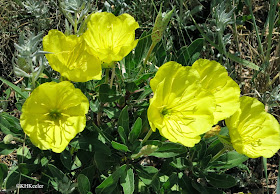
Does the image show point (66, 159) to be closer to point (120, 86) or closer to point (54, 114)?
point (54, 114)

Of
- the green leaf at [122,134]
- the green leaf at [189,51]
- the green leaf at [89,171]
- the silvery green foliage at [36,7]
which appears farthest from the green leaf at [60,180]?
the silvery green foliage at [36,7]

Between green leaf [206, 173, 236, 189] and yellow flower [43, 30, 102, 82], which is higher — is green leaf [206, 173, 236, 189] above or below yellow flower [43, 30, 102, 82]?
below

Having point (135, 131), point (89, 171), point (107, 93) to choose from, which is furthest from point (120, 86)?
point (89, 171)

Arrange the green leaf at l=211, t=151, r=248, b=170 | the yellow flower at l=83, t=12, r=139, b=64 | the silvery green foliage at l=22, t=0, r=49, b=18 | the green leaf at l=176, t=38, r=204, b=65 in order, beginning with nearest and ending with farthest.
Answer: the yellow flower at l=83, t=12, r=139, b=64, the green leaf at l=211, t=151, r=248, b=170, the green leaf at l=176, t=38, r=204, b=65, the silvery green foliage at l=22, t=0, r=49, b=18

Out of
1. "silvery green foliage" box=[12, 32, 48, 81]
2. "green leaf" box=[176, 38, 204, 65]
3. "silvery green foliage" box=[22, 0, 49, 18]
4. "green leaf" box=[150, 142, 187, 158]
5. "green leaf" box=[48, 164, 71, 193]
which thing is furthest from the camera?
"silvery green foliage" box=[22, 0, 49, 18]

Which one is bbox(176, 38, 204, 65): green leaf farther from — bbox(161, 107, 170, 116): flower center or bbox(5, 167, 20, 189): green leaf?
bbox(5, 167, 20, 189): green leaf

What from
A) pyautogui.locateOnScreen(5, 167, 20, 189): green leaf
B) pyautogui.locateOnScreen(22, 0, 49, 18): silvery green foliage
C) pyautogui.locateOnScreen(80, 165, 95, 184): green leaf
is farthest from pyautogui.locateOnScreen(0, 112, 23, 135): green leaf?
pyautogui.locateOnScreen(22, 0, 49, 18): silvery green foliage

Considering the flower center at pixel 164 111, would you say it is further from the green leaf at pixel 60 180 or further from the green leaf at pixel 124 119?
the green leaf at pixel 60 180
